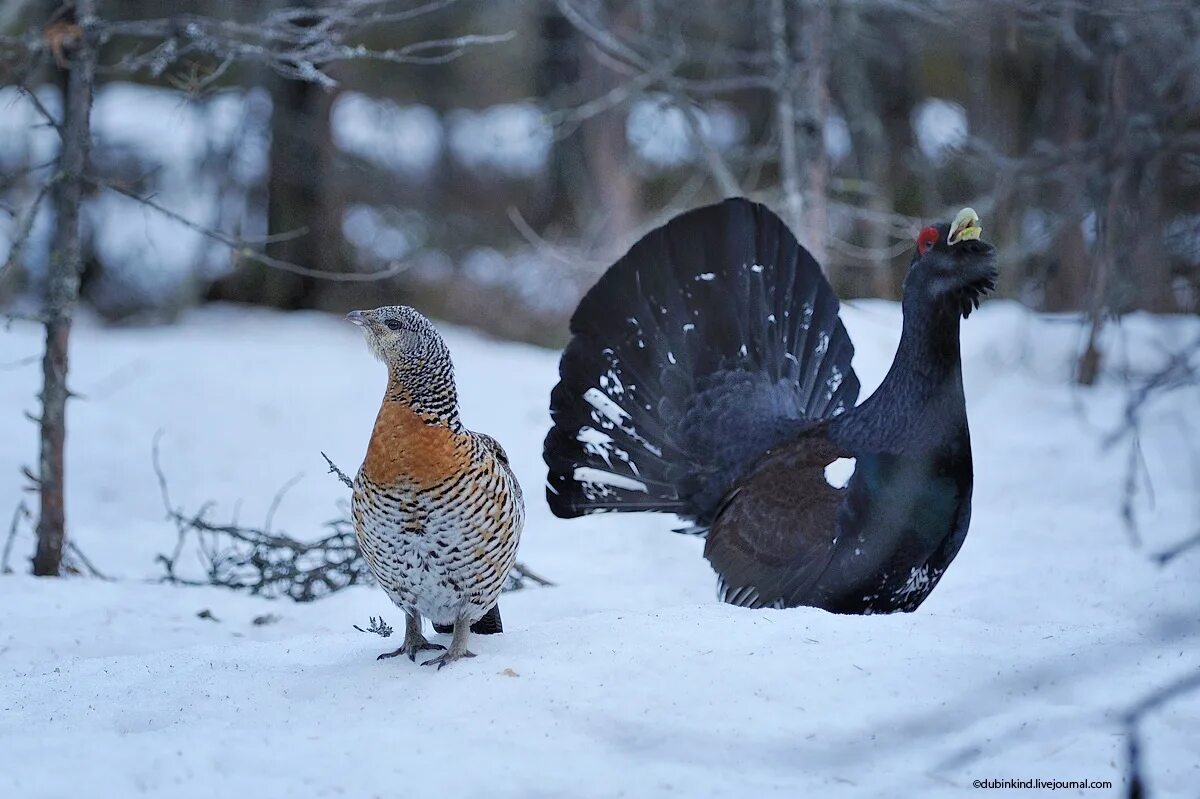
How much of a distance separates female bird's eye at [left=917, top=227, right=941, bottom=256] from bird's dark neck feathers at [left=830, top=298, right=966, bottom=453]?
229mm

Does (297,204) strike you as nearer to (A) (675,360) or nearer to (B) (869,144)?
(B) (869,144)

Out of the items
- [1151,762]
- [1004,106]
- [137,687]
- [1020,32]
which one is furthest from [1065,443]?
[137,687]

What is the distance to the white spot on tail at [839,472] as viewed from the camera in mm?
4668

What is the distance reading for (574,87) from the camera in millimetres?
13906

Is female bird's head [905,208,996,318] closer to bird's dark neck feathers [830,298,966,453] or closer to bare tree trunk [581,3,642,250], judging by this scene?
bird's dark neck feathers [830,298,966,453]

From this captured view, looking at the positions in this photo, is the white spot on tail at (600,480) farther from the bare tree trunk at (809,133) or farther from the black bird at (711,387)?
the bare tree trunk at (809,133)

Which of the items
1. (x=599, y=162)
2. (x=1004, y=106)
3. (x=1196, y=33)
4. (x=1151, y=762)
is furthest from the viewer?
(x=599, y=162)

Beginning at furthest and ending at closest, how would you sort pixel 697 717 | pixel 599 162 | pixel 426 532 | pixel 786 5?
pixel 599 162
pixel 786 5
pixel 426 532
pixel 697 717

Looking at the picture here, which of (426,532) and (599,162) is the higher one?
(599,162)

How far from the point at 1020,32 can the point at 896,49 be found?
7.51ft

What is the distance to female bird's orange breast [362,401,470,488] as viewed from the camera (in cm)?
370

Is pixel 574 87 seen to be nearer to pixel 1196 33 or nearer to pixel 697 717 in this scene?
pixel 1196 33

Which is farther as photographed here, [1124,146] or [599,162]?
[599,162]

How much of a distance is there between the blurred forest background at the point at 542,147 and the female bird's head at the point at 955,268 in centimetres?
297
